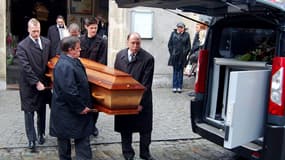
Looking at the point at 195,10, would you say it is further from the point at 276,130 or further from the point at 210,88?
the point at 276,130

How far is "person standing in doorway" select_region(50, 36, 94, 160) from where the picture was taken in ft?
15.0

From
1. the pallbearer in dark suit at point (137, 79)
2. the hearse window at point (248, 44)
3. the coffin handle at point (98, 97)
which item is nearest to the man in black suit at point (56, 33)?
the pallbearer in dark suit at point (137, 79)

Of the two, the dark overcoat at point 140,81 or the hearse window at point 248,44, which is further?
the dark overcoat at point 140,81

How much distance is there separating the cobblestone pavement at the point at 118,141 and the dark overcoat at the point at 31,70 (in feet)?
1.95

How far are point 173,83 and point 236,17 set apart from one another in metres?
5.52

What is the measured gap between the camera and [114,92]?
4.60 metres

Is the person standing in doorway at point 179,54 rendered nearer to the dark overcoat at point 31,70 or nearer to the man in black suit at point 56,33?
the man in black suit at point 56,33

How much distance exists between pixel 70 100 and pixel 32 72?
1.35m

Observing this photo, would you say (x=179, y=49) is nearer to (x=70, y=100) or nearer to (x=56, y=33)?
(x=56, y=33)

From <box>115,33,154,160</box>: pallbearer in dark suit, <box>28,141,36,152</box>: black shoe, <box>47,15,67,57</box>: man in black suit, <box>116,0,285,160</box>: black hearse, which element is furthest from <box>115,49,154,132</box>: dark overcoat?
<box>47,15,67,57</box>: man in black suit

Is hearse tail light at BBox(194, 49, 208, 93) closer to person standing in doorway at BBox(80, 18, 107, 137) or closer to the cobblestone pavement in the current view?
the cobblestone pavement

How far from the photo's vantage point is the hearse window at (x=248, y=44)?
4.86m

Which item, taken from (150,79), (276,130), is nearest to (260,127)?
(276,130)

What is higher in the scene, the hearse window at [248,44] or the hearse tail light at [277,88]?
the hearse window at [248,44]
